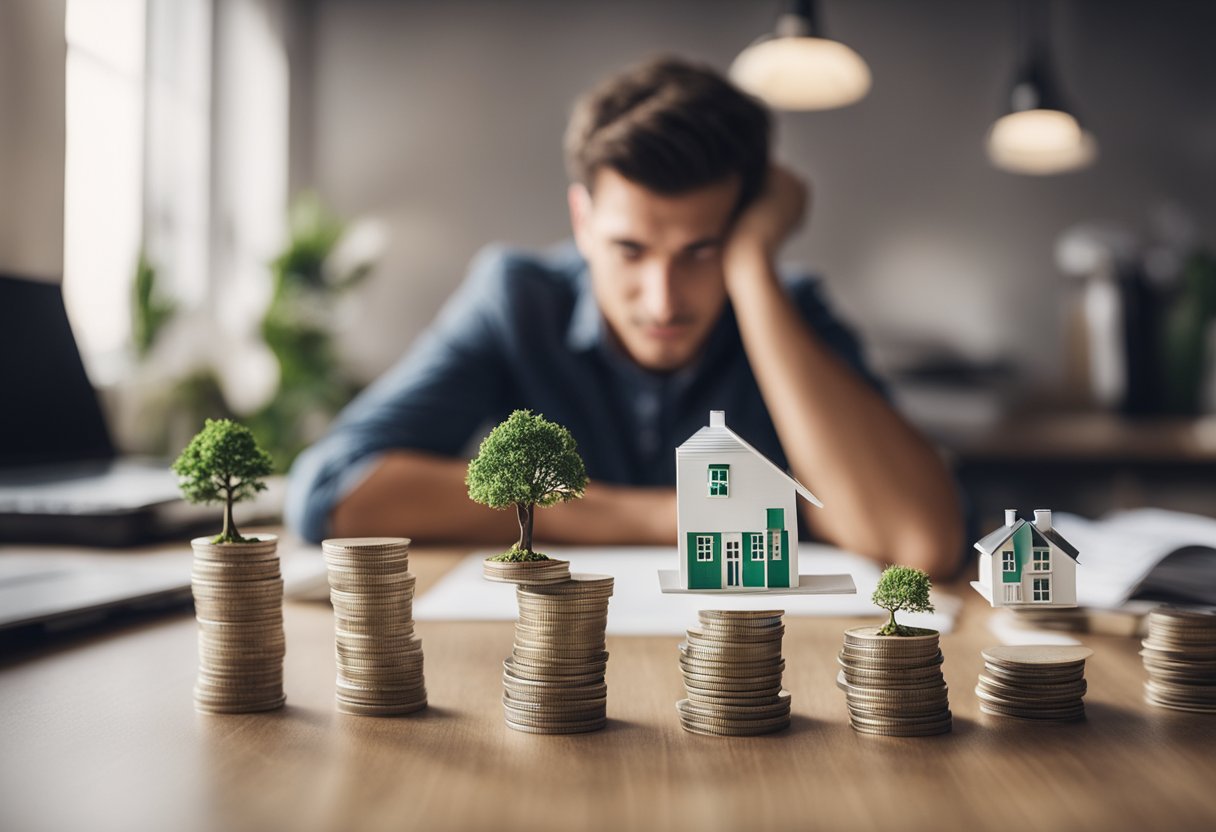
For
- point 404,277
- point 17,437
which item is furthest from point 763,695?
point 404,277

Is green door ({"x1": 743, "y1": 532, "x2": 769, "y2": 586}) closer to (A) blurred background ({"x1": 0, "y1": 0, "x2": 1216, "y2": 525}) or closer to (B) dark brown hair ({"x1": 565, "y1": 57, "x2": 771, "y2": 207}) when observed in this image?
(B) dark brown hair ({"x1": 565, "y1": 57, "x2": 771, "y2": 207})

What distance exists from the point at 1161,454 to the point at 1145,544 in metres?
2.04

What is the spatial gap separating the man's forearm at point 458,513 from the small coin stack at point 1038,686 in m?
0.63

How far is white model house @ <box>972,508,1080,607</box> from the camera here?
1.96 ft

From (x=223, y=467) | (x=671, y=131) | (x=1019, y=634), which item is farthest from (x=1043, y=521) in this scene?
(x=671, y=131)

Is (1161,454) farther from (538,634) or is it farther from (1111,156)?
(538,634)

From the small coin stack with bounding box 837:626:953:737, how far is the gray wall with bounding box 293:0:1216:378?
378 centimetres

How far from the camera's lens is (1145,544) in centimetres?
110

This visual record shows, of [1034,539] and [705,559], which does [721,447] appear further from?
[1034,539]

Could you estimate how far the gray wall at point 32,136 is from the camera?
5.60 feet

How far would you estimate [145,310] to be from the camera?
2873 mm

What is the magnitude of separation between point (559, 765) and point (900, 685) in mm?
211

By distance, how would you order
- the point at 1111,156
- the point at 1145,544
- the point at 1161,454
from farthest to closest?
the point at 1111,156, the point at 1161,454, the point at 1145,544

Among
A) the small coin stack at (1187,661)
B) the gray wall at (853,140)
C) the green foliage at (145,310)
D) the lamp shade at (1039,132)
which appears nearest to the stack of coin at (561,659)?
the small coin stack at (1187,661)
